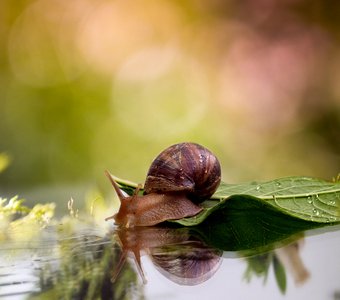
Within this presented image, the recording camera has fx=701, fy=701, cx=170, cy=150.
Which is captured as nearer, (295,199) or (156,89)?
(295,199)

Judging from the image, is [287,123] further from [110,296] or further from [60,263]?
[110,296]

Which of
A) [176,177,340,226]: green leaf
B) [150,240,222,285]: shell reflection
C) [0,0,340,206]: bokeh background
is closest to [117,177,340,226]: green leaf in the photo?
[176,177,340,226]: green leaf

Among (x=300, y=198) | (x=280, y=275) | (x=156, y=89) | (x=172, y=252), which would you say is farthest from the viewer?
(x=156, y=89)

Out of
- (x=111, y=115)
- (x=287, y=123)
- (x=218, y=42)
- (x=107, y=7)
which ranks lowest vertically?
(x=287, y=123)

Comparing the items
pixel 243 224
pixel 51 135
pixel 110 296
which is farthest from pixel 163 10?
pixel 110 296

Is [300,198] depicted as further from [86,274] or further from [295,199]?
[86,274]

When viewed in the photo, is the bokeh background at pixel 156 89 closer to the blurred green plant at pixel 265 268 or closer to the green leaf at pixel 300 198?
the green leaf at pixel 300 198

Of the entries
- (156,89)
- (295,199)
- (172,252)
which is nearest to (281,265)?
(172,252)
